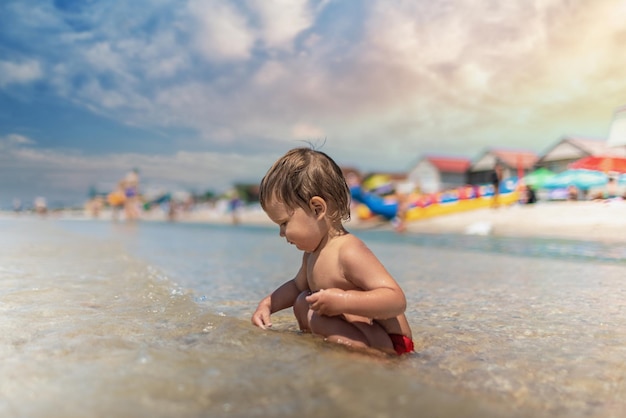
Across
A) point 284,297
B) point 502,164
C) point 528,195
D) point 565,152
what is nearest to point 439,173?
point 502,164

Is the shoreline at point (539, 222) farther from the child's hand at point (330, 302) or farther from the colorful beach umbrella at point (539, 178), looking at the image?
the child's hand at point (330, 302)

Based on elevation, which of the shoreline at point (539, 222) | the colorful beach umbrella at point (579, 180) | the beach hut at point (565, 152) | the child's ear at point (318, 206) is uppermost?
the beach hut at point (565, 152)

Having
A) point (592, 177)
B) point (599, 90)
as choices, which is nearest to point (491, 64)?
point (599, 90)

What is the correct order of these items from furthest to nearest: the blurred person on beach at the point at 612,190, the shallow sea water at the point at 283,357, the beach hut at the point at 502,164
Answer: the beach hut at the point at 502,164 → the blurred person on beach at the point at 612,190 → the shallow sea water at the point at 283,357

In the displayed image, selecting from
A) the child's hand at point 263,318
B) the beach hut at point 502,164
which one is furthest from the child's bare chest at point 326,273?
the beach hut at point 502,164

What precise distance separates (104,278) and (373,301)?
2.41m

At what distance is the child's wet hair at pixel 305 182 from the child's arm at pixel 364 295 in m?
0.18

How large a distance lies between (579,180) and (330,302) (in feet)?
33.3

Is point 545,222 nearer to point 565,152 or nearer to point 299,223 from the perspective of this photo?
point 565,152

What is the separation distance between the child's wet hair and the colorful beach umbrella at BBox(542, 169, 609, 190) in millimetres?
7455

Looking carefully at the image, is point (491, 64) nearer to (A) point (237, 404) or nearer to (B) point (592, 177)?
(B) point (592, 177)

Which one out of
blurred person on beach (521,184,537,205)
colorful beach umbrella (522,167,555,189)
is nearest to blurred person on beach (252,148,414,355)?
→ blurred person on beach (521,184,537,205)

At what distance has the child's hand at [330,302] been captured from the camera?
1.39 metres

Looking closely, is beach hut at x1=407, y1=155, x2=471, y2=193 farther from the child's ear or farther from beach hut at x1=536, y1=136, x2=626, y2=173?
the child's ear
